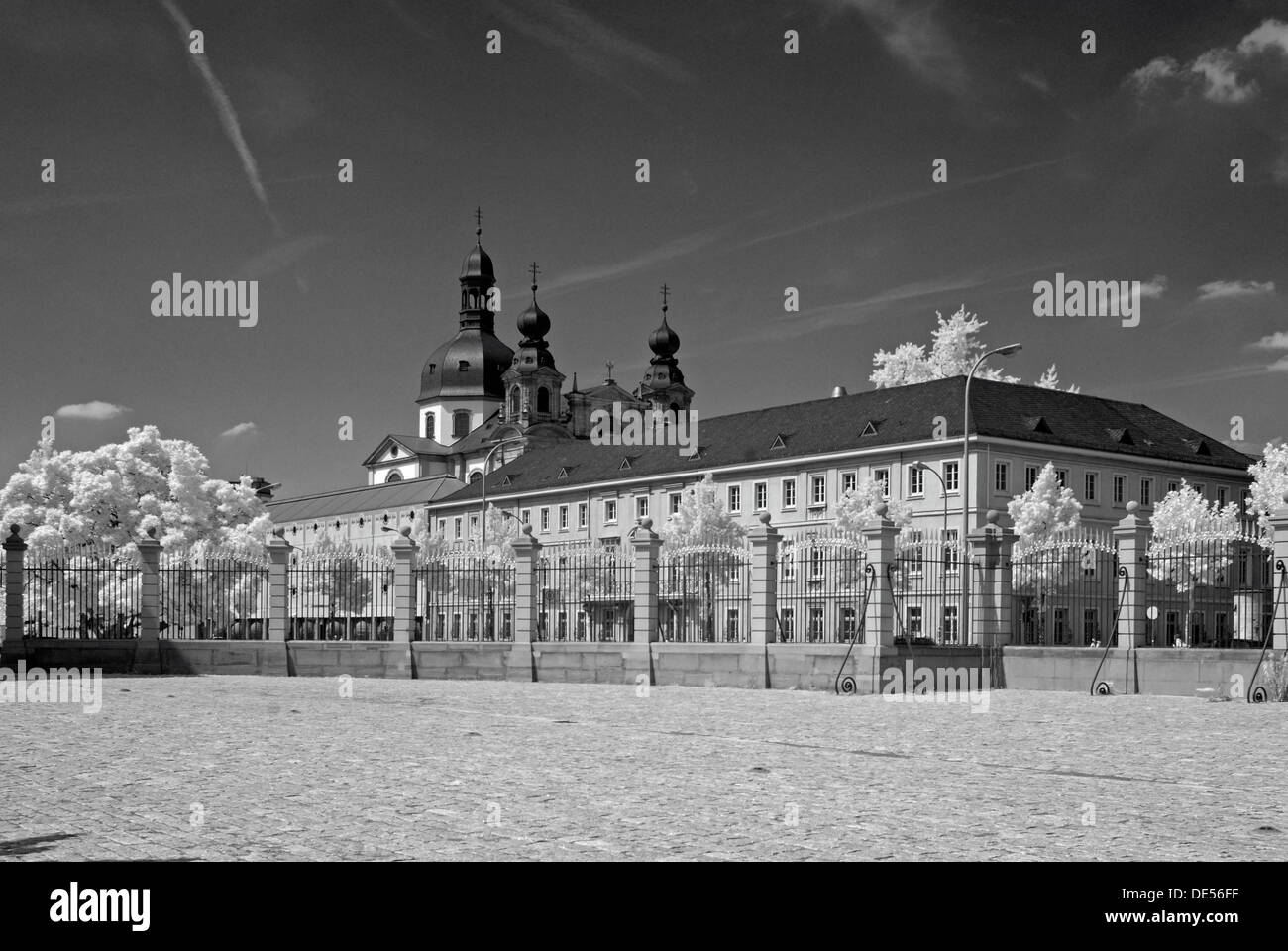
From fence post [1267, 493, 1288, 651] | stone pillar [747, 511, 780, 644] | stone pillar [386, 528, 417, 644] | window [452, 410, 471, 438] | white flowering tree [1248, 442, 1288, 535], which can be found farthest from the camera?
window [452, 410, 471, 438]

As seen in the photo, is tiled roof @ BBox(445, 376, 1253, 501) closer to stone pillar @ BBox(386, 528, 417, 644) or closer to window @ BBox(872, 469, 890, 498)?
window @ BBox(872, 469, 890, 498)

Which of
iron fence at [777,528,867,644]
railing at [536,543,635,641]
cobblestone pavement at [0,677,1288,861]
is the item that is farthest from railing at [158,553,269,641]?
cobblestone pavement at [0,677,1288,861]

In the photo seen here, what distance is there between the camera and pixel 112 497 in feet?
205

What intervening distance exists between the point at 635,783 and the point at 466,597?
72.2 ft

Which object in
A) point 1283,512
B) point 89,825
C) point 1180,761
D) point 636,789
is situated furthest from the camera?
point 1283,512

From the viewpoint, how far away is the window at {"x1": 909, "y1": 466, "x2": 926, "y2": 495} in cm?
7744

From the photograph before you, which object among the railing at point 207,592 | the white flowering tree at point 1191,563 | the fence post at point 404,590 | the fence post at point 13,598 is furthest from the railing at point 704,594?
the fence post at point 13,598

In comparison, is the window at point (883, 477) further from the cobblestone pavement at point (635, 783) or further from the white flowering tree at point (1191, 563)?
the cobblestone pavement at point (635, 783)

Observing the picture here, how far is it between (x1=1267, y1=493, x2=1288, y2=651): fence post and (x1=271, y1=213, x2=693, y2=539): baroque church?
102m

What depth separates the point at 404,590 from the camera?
32.8 meters
